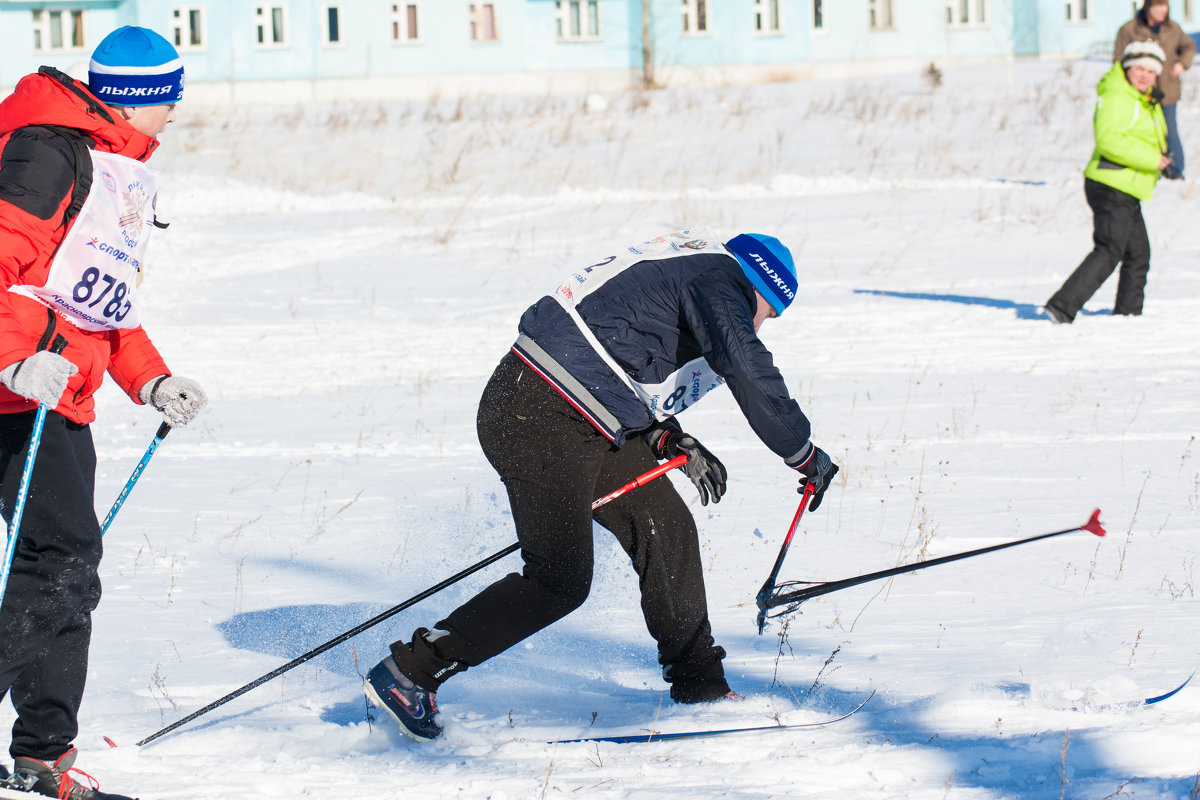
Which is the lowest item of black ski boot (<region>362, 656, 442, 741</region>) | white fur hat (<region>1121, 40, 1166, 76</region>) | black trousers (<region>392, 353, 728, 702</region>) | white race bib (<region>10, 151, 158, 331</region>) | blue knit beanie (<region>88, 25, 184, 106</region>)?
black ski boot (<region>362, 656, 442, 741</region>)

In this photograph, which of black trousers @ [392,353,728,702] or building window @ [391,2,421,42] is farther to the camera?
building window @ [391,2,421,42]

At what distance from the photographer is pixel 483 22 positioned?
123 ft

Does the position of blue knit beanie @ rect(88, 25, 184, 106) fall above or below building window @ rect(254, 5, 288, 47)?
below

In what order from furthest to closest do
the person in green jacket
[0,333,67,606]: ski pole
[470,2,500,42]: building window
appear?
[470,2,500,42]: building window, the person in green jacket, [0,333,67,606]: ski pole

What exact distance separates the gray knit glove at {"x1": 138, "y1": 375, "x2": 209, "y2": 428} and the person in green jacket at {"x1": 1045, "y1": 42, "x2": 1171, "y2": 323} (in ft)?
24.2

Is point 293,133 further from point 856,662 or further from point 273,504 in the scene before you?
point 856,662

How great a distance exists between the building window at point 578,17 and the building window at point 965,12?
1115 centimetres

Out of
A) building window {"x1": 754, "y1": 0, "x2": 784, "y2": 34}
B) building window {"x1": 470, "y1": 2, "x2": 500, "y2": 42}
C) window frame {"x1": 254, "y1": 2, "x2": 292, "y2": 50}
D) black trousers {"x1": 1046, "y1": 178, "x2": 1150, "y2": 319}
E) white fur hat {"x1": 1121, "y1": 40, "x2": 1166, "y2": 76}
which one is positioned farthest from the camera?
building window {"x1": 754, "y1": 0, "x2": 784, "y2": 34}

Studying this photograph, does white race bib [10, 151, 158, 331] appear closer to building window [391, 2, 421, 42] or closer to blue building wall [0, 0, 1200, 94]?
blue building wall [0, 0, 1200, 94]

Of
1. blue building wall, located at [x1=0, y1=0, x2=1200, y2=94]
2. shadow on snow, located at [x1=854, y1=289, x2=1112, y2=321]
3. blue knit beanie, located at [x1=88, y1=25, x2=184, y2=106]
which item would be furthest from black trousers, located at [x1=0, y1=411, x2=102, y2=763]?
blue building wall, located at [x1=0, y1=0, x2=1200, y2=94]

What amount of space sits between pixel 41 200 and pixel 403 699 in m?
1.59

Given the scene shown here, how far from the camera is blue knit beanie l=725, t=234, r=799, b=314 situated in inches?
137

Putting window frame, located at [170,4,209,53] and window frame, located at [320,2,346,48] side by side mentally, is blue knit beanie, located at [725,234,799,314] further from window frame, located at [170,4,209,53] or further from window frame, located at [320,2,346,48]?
window frame, located at [170,4,209,53]

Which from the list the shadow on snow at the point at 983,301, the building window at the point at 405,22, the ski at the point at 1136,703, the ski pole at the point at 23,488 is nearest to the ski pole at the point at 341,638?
the ski pole at the point at 23,488
